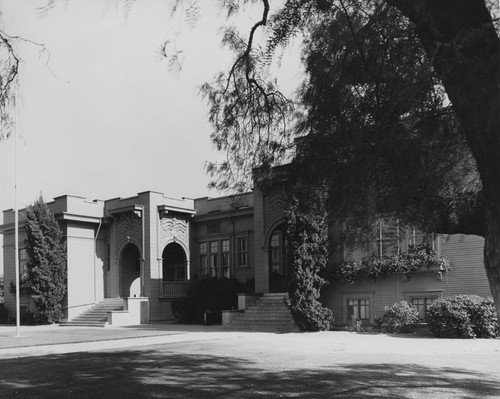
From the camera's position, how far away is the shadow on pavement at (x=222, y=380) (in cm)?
899

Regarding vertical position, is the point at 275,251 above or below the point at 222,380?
above

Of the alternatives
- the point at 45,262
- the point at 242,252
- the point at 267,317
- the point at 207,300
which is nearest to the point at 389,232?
the point at 267,317

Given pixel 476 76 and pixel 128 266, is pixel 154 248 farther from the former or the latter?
pixel 476 76

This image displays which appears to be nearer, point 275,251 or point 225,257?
point 275,251

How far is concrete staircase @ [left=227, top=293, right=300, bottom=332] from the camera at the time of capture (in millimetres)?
22691

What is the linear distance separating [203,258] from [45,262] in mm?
8082

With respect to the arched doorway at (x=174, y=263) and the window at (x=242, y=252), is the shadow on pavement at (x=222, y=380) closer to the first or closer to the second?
the window at (x=242, y=252)

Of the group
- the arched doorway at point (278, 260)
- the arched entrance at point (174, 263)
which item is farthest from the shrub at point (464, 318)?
the arched entrance at point (174, 263)

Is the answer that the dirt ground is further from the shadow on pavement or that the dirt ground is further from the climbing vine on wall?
the climbing vine on wall

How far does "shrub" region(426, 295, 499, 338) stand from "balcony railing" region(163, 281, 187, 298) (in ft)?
52.5

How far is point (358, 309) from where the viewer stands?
73.9ft

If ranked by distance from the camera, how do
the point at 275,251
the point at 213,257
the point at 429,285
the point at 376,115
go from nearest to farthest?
the point at 376,115, the point at 429,285, the point at 275,251, the point at 213,257

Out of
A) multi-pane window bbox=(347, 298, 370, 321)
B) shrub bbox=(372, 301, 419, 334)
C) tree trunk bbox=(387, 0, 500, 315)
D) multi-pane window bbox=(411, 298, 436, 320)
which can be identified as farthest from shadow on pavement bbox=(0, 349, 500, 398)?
Result: multi-pane window bbox=(347, 298, 370, 321)

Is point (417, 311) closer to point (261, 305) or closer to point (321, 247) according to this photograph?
point (321, 247)
